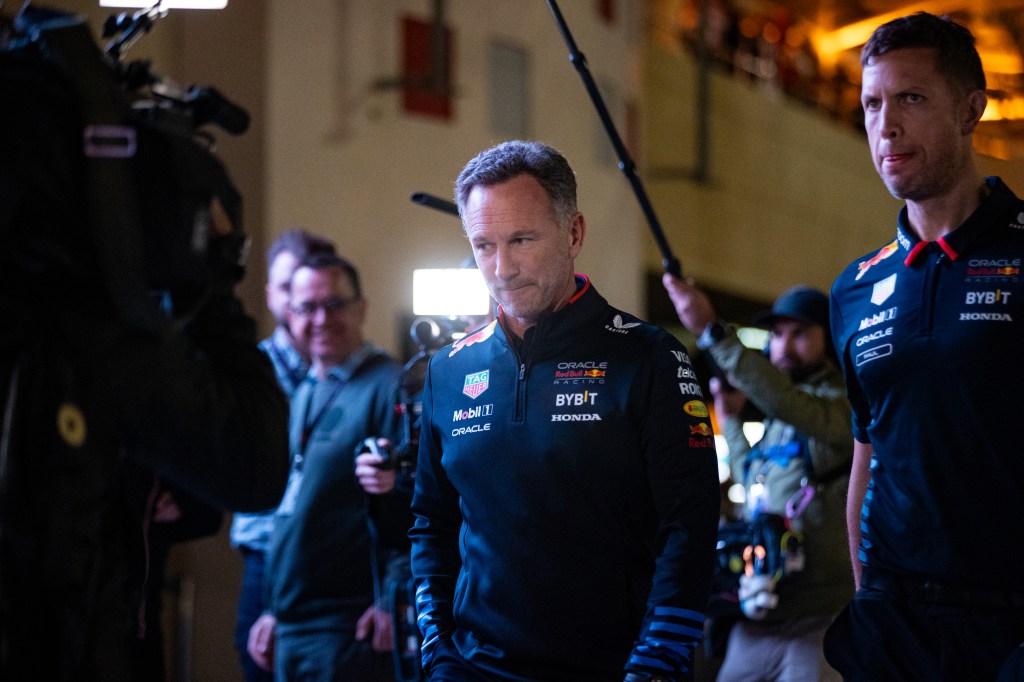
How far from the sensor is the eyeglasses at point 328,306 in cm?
473

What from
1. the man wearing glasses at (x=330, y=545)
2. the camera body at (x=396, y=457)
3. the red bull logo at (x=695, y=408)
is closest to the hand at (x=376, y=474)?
the camera body at (x=396, y=457)

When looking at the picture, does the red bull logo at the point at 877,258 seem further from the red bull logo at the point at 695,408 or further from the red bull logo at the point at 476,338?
the red bull logo at the point at 476,338

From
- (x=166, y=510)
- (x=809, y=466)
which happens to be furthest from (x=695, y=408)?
(x=809, y=466)

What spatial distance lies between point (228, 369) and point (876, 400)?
143 centimetres

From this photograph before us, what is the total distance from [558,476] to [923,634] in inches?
32.6

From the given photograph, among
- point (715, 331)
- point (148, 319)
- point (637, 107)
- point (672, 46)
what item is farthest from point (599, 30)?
point (148, 319)

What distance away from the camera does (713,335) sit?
419 centimetres

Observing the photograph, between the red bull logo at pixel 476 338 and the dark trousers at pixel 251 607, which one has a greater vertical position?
the red bull logo at pixel 476 338

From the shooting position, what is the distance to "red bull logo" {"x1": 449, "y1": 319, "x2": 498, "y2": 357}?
9.57 ft

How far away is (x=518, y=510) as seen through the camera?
262cm

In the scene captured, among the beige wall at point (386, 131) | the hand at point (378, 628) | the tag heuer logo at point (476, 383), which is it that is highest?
the beige wall at point (386, 131)

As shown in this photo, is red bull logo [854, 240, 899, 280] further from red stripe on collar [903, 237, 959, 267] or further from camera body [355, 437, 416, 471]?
camera body [355, 437, 416, 471]

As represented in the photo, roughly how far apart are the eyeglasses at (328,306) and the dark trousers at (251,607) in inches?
37.3

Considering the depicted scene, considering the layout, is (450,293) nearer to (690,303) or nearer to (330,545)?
(690,303)
